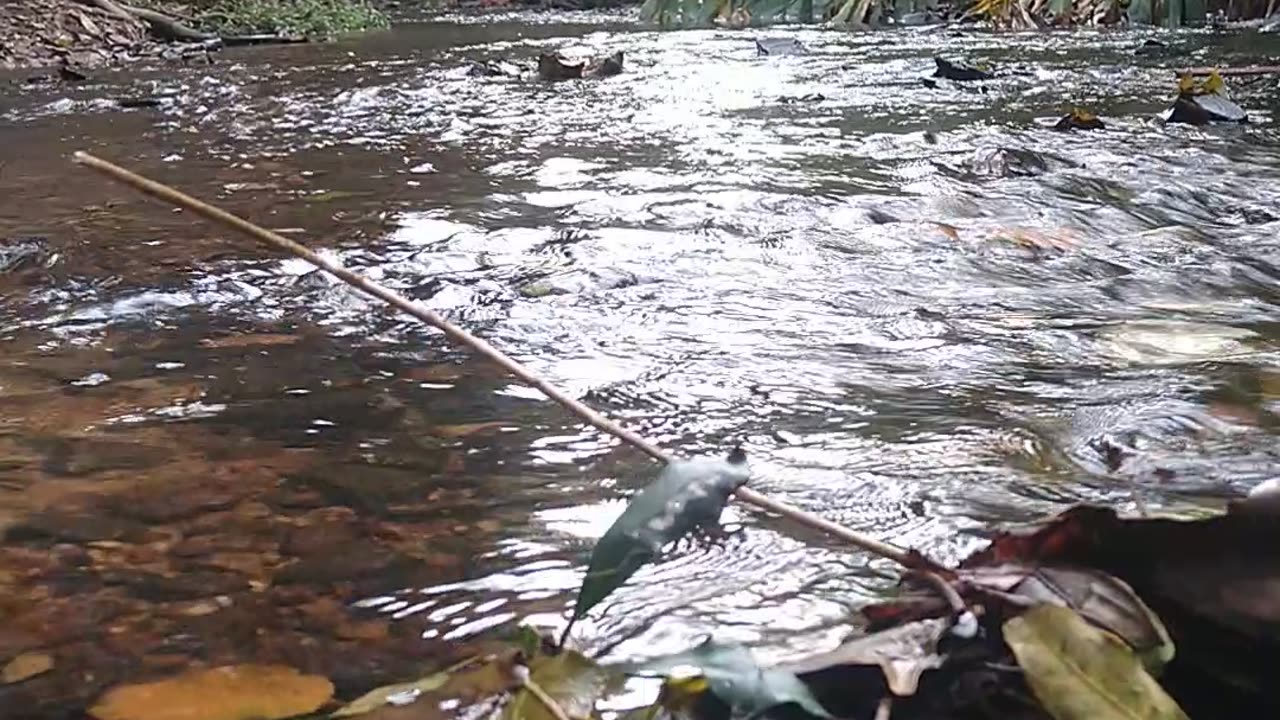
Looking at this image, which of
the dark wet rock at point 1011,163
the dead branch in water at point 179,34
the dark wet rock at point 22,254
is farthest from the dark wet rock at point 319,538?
the dead branch in water at point 179,34

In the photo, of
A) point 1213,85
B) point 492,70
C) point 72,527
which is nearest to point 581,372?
point 72,527

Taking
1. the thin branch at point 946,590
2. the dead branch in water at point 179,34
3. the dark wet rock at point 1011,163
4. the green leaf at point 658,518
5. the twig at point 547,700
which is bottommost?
the dark wet rock at point 1011,163

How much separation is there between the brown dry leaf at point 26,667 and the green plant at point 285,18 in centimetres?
758

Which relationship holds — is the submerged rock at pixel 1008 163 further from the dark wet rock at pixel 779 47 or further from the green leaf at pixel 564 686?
the dark wet rock at pixel 779 47

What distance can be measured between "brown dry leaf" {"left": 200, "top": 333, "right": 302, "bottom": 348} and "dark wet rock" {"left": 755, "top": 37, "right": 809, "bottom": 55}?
14.3ft

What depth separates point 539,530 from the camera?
913 mm

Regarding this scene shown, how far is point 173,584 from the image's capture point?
2.78ft

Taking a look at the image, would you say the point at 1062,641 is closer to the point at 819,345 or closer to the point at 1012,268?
the point at 819,345

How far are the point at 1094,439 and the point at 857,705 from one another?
55 cm

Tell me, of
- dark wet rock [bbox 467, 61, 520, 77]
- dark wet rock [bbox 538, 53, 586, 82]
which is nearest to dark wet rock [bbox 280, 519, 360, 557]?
dark wet rock [bbox 538, 53, 586, 82]

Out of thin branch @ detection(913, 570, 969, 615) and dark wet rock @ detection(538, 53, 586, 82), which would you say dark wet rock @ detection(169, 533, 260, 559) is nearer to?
thin branch @ detection(913, 570, 969, 615)

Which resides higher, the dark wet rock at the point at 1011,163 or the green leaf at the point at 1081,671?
the green leaf at the point at 1081,671

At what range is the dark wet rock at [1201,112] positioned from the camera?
122 inches

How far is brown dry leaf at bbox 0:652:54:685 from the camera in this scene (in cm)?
72
